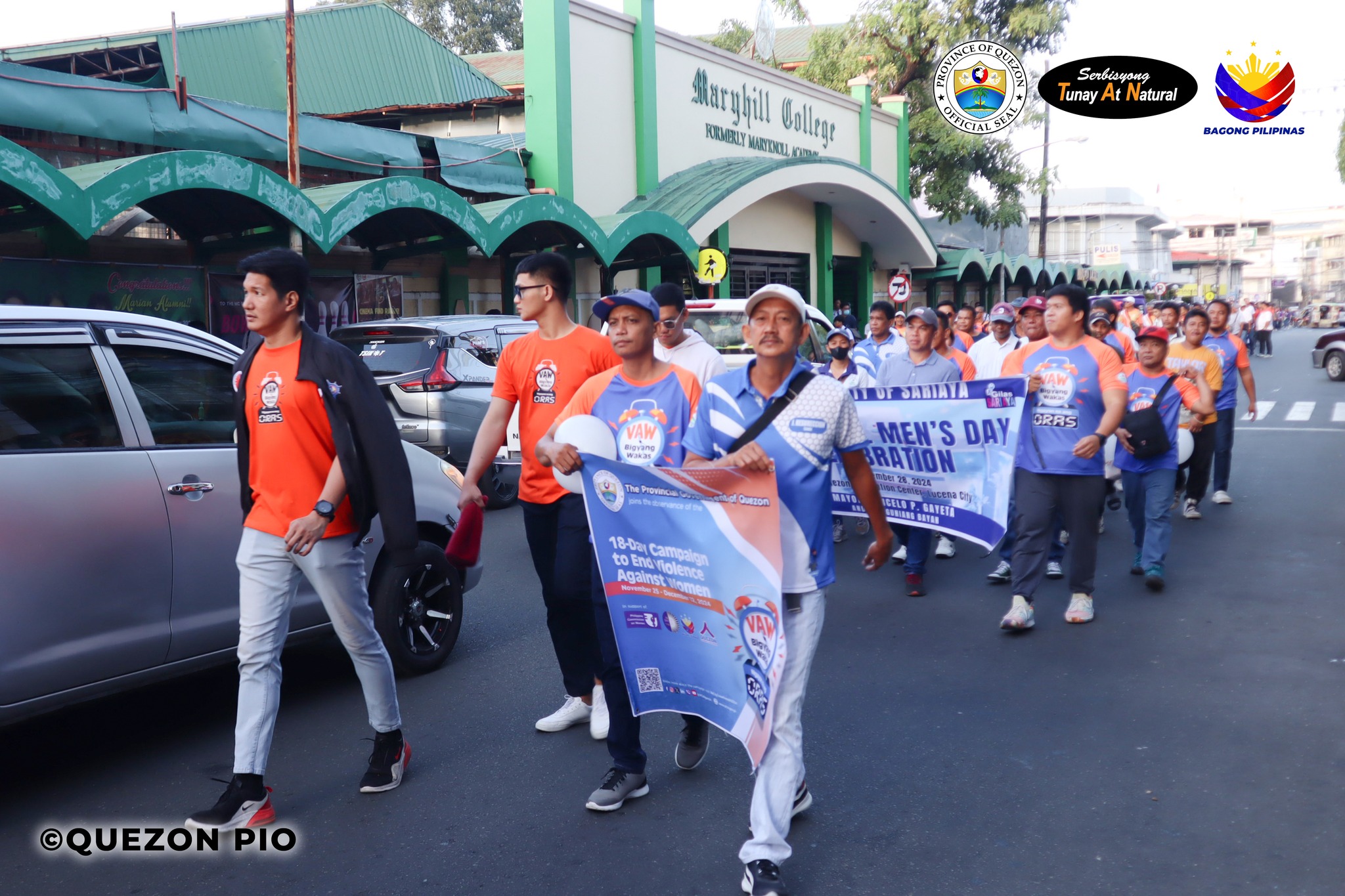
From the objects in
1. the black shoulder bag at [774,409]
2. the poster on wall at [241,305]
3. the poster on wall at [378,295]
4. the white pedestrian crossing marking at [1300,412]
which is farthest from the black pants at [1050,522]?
the white pedestrian crossing marking at [1300,412]

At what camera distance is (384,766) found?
424cm

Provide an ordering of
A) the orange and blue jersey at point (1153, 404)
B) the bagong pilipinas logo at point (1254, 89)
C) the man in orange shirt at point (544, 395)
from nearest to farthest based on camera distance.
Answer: the man in orange shirt at point (544, 395), the orange and blue jersey at point (1153, 404), the bagong pilipinas logo at point (1254, 89)

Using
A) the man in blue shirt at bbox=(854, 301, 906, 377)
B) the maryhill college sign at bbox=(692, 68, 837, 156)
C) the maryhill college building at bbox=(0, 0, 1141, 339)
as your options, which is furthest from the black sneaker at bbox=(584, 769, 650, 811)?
the maryhill college sign at bbox=(692, 68, 837, 156)

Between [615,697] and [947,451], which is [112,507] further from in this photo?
[947,451]

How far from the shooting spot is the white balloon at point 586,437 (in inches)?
154

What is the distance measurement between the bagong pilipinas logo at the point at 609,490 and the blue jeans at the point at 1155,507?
4.81 meters

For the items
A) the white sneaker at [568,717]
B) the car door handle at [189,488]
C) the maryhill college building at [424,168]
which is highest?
the maryhill college building at [424,168]

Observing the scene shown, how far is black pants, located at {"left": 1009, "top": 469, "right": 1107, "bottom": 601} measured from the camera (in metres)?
6.27

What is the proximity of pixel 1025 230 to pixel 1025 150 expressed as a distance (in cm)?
1991

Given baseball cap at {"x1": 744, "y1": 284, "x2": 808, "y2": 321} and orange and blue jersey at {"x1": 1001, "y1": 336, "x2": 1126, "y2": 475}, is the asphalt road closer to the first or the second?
orange and blue jersey at {"x1": 1001, "y1": 336, "x2": 1126, "y2": 475}

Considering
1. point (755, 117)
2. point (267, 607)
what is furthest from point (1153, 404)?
point (755, 117)

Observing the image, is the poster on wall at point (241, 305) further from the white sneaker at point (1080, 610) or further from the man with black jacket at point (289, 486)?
the man with black jacket at point (289, 486)

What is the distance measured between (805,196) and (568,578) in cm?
2491

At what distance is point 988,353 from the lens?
9367mm
